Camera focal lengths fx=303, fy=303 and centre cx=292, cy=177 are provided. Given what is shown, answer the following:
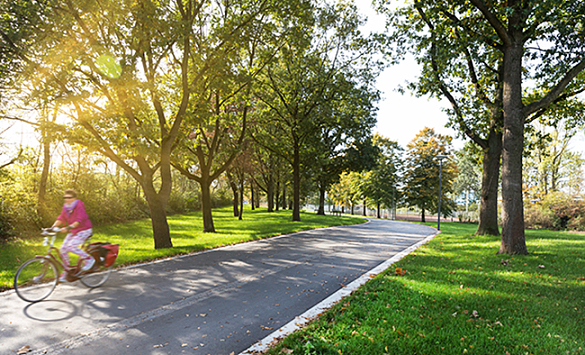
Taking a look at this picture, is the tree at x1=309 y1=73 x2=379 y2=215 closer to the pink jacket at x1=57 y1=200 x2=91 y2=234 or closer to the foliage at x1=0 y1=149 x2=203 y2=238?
the foliage at x1=0 y1=149 x2=203 y2=238

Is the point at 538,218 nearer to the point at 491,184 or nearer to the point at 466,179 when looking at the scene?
the point at 491,184

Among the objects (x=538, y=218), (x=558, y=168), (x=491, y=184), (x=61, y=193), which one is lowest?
(x=538, y=218)

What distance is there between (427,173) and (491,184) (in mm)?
31476

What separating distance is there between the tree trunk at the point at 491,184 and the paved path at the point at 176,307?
8497 millimetres

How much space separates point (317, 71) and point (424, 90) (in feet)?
30.8

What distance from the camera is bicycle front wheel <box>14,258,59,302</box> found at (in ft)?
18.7

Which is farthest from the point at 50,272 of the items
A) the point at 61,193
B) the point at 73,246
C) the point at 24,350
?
the point at 61,193

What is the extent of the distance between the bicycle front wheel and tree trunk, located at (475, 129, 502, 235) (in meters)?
16.0

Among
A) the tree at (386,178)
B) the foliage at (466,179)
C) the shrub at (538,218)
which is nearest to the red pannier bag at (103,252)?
the shrub at (538,218)

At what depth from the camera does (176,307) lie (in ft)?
17.8

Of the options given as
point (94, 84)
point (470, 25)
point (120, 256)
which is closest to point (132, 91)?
point (94, 84)

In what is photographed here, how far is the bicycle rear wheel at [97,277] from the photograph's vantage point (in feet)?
21.5

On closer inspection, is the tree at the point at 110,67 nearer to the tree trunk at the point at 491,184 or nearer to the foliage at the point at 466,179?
the tree trunk at the point at 491,184

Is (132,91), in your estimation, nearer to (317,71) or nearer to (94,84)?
(94,84)
